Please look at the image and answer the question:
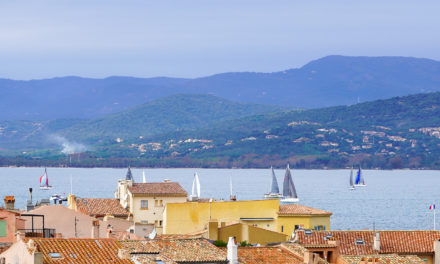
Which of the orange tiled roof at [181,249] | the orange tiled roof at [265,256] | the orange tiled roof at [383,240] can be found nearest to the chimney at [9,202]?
the orange tiled roof at [383,240]

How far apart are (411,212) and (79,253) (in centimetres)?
11174

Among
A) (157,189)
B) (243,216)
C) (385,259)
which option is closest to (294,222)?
(243,216)

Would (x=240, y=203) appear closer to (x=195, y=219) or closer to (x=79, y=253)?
(x=195, y=219)

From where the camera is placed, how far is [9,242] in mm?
30234

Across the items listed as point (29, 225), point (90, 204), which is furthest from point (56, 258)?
point (90, 204)

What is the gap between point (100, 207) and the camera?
61750mm

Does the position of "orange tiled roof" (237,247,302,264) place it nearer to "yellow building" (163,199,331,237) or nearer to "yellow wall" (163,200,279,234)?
"yellow wall" (163,200,279,234)

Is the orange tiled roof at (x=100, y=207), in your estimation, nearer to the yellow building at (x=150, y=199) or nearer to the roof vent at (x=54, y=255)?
the yellow building at (x=150, y=199)

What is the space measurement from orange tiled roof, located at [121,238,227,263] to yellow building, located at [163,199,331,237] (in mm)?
20677

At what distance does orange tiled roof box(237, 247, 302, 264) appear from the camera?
29891 mm

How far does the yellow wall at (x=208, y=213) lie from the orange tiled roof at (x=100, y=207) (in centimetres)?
779

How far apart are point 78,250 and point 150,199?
124ft

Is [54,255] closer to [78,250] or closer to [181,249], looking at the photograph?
[78,250]

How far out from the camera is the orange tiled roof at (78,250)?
24.0 meters
